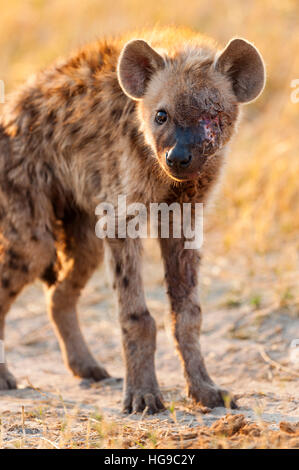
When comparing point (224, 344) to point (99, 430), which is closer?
point (99, 430)

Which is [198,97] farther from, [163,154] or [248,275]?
[248,275]

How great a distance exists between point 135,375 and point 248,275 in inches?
86.0

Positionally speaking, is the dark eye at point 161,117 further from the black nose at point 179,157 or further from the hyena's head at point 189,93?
the black nose at point 179,157

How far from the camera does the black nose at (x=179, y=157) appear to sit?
9.89 feet

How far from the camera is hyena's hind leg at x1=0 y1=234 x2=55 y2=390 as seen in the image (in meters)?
3.81

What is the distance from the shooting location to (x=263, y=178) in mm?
6504

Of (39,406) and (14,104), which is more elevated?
(14,104)

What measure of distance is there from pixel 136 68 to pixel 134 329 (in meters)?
1.19

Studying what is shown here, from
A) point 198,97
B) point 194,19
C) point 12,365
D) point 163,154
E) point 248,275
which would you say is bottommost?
point 12,365

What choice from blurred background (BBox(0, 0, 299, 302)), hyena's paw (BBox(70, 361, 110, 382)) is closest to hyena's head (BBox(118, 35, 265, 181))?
blurred background (BBox(0, 0, 299, 302))

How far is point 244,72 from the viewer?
11.0 feet

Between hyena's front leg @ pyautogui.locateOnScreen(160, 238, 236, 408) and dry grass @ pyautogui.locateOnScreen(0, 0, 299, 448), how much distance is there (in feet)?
1.58

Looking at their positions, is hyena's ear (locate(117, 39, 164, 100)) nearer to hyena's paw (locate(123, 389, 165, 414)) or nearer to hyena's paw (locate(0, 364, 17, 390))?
hyena's paw (locate(123, 389, 165, 414))

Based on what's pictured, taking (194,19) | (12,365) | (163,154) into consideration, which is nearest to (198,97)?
(163,154)
